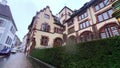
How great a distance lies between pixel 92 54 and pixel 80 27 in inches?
738

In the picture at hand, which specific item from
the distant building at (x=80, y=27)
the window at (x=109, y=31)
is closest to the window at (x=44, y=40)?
the distant building at (x=80, y=27)

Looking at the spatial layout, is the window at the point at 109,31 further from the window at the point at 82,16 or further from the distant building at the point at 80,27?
the window at the point at 82,16

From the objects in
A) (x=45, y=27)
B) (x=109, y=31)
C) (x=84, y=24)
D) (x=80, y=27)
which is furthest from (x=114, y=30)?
(x=45, y=27)

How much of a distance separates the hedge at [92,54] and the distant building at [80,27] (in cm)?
651

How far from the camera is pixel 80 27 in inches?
938

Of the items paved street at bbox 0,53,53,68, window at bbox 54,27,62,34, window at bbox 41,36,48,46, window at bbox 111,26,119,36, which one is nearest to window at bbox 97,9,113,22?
window at bbox 111,26,119,36

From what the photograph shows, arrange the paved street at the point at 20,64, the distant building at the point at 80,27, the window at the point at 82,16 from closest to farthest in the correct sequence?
the paved street at the point at 20,64
the distant building at the point at 80,27
the window at the point at 82,16

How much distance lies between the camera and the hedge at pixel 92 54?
15.1 feet

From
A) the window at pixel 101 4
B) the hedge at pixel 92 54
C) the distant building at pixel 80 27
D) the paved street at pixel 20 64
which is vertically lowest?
the paved street at pixel 20 64

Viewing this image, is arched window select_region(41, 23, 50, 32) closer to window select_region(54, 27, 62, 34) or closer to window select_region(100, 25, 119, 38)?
window select_region(54, 27, 62, 34)

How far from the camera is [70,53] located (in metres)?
7.60

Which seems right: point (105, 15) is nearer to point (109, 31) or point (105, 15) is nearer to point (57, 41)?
point (109, 31)

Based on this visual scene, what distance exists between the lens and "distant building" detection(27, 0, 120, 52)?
57.8ft

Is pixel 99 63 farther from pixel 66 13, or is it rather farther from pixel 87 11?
pixel 66 13
